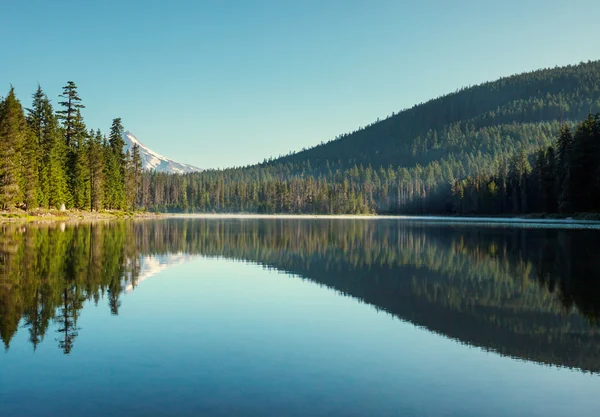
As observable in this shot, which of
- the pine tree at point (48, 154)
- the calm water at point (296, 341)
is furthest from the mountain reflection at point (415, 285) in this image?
the pine tree at point (48, 154)

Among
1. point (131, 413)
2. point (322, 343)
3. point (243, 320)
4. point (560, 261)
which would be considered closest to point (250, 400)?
point (131, 413)

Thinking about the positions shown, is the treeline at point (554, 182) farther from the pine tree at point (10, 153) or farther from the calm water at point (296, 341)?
the pine tree at point (10, 153)

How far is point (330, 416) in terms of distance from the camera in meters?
7.27

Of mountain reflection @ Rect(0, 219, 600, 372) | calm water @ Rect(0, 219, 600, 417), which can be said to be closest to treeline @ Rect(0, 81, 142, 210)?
mountain reflection @ Rect(0, 219, 600, 372)

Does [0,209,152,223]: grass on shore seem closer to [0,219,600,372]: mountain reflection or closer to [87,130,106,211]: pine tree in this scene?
[87,130,106,211]: pine tree

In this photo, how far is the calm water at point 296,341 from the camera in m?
7.90

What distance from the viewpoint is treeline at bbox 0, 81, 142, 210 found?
62.5 m

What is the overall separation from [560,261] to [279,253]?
17283 mm

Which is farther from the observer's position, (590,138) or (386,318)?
(590,138)

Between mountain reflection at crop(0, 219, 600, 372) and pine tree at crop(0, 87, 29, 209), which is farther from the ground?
pine tree at crop(0, 87, 29, 209)

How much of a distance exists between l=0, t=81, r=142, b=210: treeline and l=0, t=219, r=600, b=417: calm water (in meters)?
47.2

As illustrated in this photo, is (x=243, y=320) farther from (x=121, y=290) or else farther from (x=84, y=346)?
(x=121, y=290)

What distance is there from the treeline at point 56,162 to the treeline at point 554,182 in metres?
84.3

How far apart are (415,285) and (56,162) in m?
71.2
